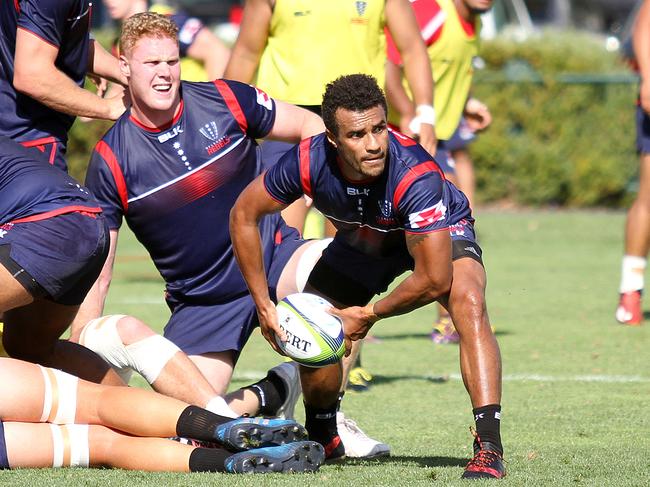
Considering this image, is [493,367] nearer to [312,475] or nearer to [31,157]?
[312,475]

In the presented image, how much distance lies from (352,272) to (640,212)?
14.0 feet

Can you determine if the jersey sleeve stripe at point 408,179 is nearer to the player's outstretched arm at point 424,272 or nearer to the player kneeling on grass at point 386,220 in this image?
the player kneeling on grass at point 386,220

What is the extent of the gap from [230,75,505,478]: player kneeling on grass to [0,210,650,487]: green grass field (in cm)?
41

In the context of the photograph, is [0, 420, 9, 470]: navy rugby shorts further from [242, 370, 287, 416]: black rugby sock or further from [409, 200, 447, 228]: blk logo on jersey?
[409, 200, 447, 228]: blk logo on jersey

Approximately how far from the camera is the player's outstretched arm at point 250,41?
7.72m

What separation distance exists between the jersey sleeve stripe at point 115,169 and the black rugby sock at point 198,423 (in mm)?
1240

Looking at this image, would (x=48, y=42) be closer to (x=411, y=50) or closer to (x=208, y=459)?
(x=208, y=459)

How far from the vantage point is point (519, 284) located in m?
11.7

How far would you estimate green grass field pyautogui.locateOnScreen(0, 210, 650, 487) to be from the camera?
16.0ft

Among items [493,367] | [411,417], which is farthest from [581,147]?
[493,367]

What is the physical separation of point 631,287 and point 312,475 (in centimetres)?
496

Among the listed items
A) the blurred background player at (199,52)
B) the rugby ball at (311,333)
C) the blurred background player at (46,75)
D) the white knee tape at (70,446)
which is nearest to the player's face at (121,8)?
the blurred background player at (199,52)

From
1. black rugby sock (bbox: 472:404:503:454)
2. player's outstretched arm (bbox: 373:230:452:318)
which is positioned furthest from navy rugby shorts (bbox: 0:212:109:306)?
black rugby sock (bbox: 472:404:503:454)

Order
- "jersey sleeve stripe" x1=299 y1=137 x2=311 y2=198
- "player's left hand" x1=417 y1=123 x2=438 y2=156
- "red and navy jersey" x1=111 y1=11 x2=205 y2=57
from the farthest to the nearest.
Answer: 1. "red and navy jersey" x1=111 y1=11 x2=205 y2=57
2. "player's left hand" x1=417 y1=123 x2=438 y2=156
3. "jersey sleeve stripe" x1=299 y1=137 x2=311 y2=198
